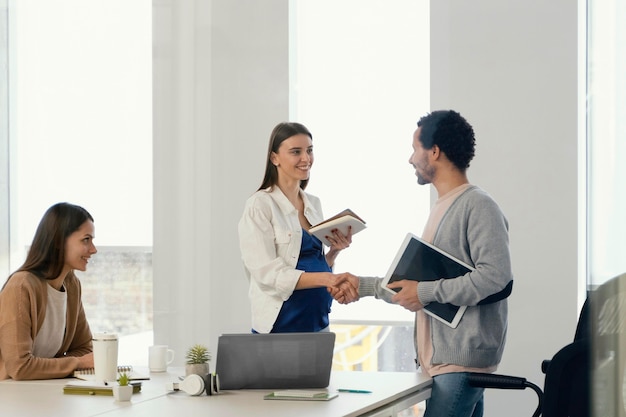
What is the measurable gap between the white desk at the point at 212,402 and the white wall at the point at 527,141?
1.95m

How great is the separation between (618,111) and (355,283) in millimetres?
2018

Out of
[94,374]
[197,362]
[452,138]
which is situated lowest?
[94,374]

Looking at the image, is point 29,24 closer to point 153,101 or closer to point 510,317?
point 153,101

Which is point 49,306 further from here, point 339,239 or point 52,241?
point 339,239

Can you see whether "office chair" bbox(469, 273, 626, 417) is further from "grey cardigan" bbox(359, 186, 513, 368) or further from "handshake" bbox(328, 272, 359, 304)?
"handshake" bbox(328, 272, 359, 304)

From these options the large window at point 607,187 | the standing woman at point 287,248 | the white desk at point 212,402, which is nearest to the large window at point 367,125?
the standing woman at point 287,248

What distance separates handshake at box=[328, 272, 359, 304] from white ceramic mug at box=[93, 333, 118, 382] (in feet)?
2.61

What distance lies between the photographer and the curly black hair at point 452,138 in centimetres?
281

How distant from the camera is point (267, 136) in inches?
197

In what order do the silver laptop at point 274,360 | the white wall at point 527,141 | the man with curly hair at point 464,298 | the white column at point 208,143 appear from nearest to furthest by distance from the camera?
the silver laptop at point 274,360 → the man with curly hair at point 464,298 → the white wall at point 527,141 → the white column at point 208,143

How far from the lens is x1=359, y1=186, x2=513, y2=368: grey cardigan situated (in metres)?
2.56

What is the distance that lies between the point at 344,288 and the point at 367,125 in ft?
6.79

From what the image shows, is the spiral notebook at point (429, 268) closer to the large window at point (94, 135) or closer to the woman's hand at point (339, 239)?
the woman's hand at point (339, 239)

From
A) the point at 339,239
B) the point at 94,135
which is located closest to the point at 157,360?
the point at 339,239
